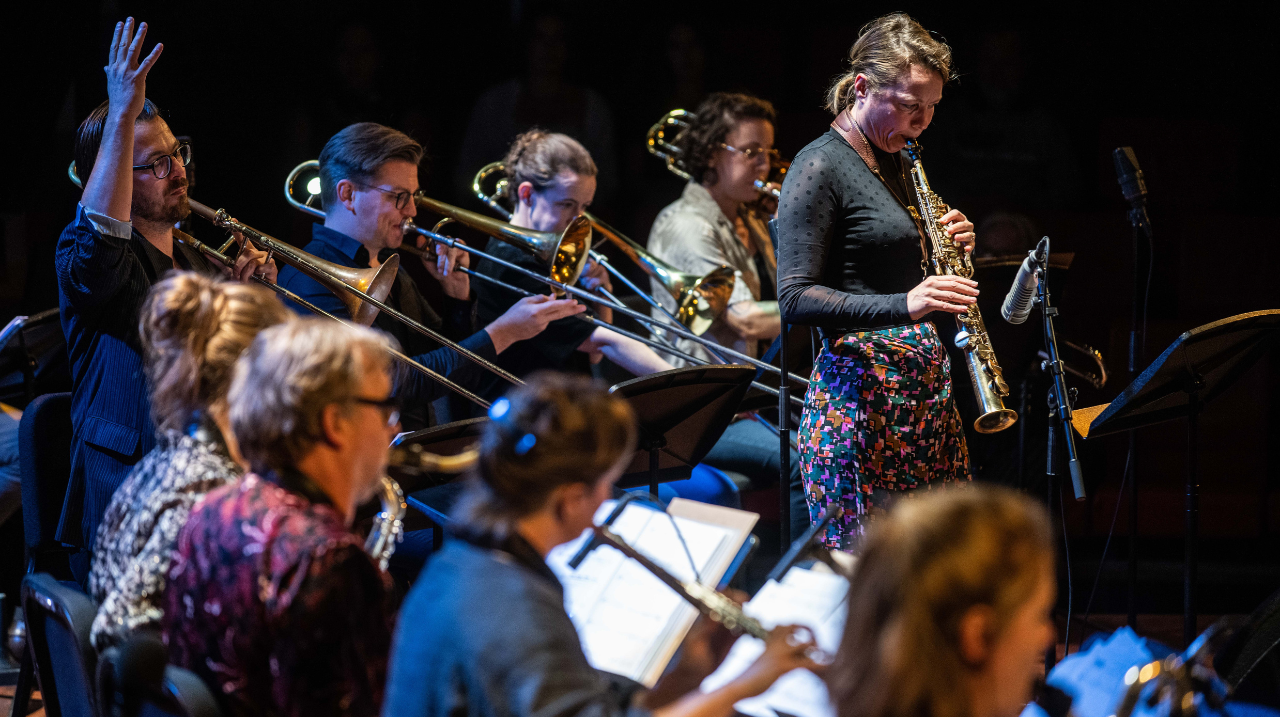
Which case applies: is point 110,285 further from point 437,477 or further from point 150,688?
point 150,688

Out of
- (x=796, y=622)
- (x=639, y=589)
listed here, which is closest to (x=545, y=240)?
(x=639, y=589)

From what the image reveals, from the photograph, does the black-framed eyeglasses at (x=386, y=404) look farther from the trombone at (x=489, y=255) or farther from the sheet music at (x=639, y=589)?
the trombone at (x=489, y=255)

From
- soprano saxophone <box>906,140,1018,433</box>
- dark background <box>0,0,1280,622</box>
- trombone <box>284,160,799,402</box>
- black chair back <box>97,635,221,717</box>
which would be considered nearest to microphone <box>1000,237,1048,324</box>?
soprano saxophone <box>906,140,1018,433</box>

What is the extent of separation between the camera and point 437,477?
2688 mm

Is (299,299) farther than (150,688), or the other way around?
(299,299)

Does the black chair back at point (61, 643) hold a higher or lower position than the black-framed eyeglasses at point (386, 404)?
lower

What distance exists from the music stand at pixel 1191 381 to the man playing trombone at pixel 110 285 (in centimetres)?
221

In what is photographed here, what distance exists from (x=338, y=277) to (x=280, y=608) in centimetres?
174

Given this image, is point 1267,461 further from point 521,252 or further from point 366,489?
point 366,489

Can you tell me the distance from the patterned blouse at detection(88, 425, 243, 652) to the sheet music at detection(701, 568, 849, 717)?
2.55 ft

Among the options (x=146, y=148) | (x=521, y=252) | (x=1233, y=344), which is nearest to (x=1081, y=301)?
(x=1233, y=344)

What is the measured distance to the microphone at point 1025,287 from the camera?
2543 mm

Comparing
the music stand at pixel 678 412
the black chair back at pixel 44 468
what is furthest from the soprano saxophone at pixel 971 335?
the black chair back at pixel 44 468

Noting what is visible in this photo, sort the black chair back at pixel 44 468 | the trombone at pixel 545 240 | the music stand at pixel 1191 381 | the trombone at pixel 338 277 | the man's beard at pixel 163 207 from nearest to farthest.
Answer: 1. the music stand at pixel 1191 381
2. the black chair back at pixel 44 468
3. the man's beard at pixel 163 207
4. the trombone at pixel 338 277
5. the trombone at pixel 545 240
